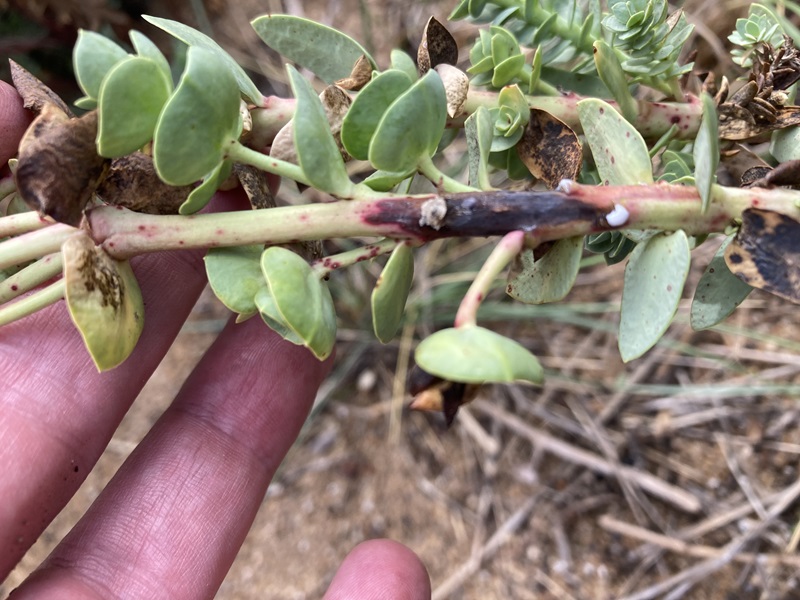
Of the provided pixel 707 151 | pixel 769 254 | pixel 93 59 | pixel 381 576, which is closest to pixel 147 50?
pixel 93 59

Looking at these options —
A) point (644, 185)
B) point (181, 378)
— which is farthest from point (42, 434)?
point (181, 378)

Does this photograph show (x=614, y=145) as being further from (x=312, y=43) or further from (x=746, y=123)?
(x=312, y=43)

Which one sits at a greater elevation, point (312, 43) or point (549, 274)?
point (312, 43)

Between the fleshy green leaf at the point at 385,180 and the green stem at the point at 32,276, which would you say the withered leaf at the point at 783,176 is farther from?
the green stem at the point at 32,276

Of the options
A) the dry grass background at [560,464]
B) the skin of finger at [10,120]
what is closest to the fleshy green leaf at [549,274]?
the skin of finger at [10,120]

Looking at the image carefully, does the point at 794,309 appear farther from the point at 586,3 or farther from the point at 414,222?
the point at 414,222
